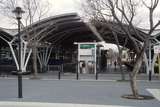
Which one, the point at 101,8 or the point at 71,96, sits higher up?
the point at 101,8

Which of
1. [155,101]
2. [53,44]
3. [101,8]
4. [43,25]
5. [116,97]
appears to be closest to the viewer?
[155,101]

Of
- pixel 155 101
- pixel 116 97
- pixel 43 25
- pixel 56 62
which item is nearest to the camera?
pixel 155 101

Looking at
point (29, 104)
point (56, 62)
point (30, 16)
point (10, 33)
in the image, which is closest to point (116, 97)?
point (29, 104)

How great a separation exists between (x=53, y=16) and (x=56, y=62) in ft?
80.0

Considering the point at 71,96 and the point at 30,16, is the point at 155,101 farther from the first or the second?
the point at 30,16

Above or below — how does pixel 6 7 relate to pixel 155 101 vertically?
above

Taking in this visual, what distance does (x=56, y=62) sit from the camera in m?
68.9

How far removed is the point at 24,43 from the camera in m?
46.0

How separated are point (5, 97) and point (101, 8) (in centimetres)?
769

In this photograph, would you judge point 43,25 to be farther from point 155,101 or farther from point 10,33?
point 155,101

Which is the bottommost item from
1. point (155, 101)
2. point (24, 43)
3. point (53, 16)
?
point (155, 101)

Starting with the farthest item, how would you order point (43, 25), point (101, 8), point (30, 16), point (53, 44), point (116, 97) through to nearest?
1. point (53, 44)
2. point (43, 25)
3. point (30, 16)
4. point (101, 8)
5. point (116, 97)

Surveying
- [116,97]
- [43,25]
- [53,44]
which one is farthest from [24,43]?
[116,97]

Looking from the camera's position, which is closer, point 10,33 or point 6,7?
point 6,7
